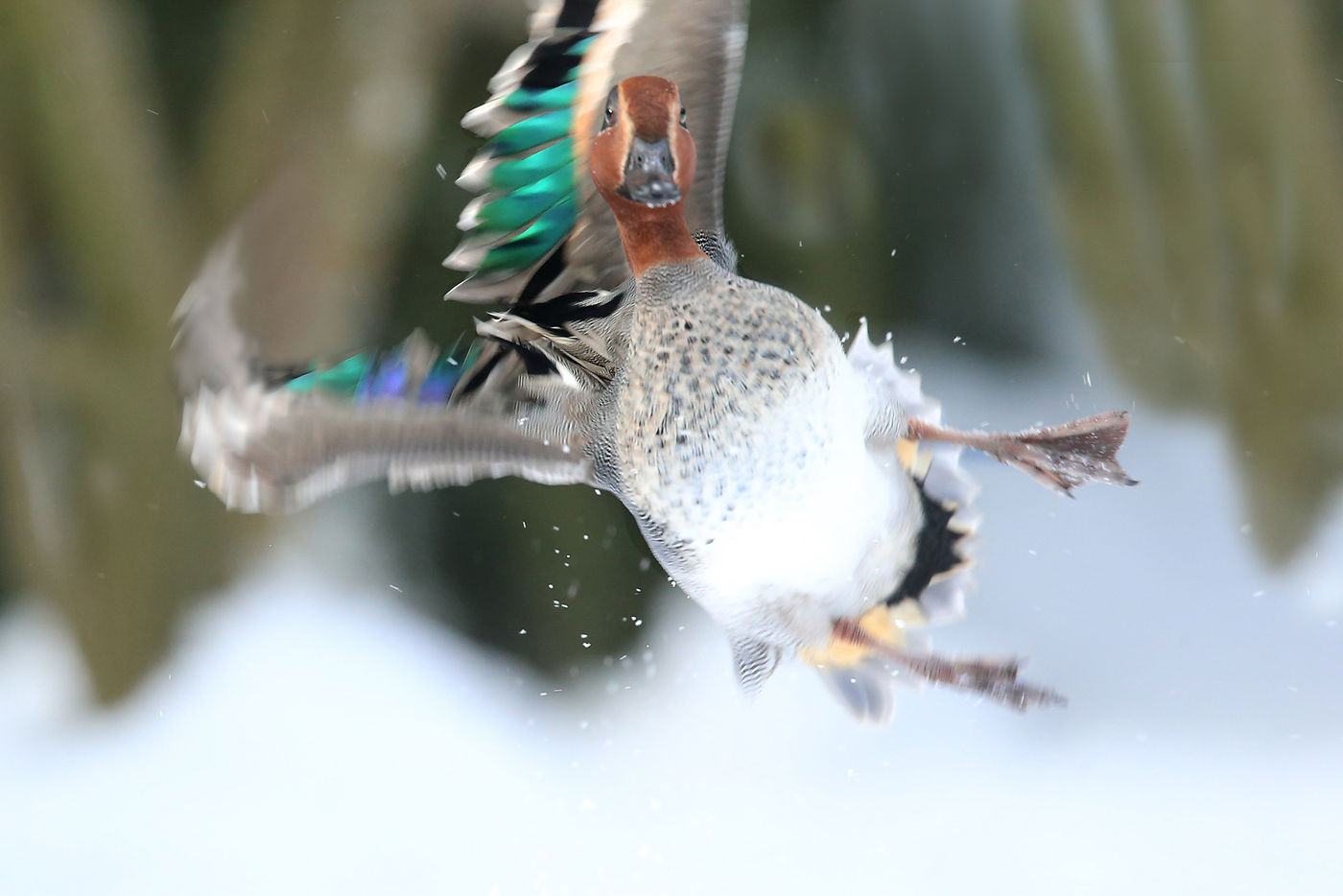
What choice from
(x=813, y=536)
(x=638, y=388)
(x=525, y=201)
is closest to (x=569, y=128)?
(x=525, y=201)

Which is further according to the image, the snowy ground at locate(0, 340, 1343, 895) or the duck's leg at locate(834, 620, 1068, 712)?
the snowy ground at locate(0, 340, 1343, 895)

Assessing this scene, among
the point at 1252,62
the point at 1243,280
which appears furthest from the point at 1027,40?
the point at 1243,280

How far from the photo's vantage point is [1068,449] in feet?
2.61

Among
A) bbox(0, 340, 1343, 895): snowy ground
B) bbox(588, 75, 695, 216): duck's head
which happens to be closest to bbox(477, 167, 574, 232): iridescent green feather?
bbox(588, 75, 695, 216): duck's head

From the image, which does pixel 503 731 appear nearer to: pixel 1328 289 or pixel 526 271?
pixel 526 271

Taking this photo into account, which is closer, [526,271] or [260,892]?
[526,271]

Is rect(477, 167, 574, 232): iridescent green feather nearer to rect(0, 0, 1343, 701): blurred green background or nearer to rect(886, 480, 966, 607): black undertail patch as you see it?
rect(0, 0, 1343, 701): blurred green background

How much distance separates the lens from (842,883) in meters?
1.10

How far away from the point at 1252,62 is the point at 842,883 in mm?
1028

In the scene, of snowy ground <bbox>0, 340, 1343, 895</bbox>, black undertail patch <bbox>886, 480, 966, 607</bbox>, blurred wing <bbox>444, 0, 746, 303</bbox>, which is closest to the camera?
blurred wing <bbox>444, 0, 746, 303</bbox>

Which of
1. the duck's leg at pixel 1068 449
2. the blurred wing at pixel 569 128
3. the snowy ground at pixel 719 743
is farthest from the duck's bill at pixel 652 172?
the snowy ground at pixel 719 743

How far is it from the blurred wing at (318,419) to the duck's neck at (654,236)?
136 millimetres

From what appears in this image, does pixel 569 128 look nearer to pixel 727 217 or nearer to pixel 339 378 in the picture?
pixel 339 378

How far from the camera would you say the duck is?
2.15ft
